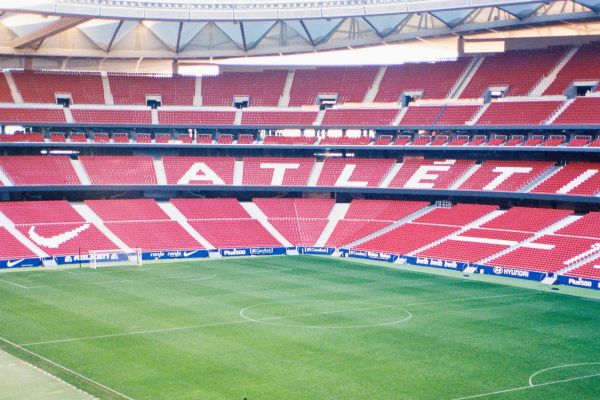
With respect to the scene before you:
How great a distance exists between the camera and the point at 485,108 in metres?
64.9

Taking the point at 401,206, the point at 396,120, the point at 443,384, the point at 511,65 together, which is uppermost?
the point at 511,65

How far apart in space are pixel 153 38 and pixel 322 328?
4453 cm

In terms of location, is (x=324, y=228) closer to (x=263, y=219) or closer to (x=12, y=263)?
(x=263, y=219)

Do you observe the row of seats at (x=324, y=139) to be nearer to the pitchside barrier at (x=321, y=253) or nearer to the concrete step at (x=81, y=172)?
the concrete step at (x=81, y=172)

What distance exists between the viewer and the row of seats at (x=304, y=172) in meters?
60.1

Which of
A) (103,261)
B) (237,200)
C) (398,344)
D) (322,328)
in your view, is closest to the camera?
(398,344)

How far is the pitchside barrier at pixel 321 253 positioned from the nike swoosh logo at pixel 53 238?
2334 mm

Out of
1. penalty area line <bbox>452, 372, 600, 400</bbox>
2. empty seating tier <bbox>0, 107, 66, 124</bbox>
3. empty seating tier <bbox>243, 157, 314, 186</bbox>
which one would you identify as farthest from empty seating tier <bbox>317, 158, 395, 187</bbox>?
penalty area line <bbox>452, 372, 600, 400</bbox>

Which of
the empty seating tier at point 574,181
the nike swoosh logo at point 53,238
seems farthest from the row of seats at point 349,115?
the nike swoosh logo at point 53,238

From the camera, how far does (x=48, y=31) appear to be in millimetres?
62812

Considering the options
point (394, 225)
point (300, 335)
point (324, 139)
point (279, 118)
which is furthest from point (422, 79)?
point (300, 335)

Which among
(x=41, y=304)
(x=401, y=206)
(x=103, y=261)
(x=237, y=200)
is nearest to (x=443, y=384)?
(x=41, y=304)

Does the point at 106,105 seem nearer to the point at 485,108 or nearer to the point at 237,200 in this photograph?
the point at 237,200

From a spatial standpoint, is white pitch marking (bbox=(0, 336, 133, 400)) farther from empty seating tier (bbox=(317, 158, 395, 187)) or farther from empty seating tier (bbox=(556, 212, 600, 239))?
empty seating tier (bbox=(317, 158, 395, 187))
